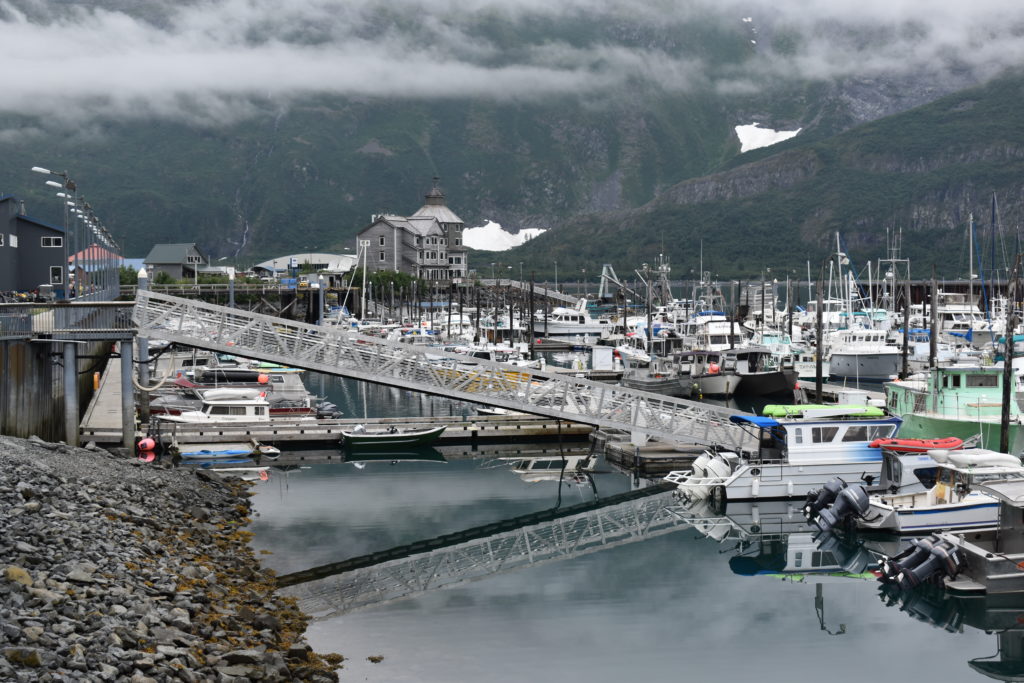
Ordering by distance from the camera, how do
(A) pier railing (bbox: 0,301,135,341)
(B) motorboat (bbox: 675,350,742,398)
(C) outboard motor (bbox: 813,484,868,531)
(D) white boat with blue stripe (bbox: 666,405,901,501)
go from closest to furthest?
(C) outboard motor (bbox: 813,484,868,531) → (A) pier railing (bbox: 0,301,135,341) → (D) white boat with blue stripe (bbox: 666,405,901,501) → (B) motorboat (bbox: 675,350,742,398)

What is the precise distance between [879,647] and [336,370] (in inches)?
814

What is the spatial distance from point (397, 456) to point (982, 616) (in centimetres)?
2589

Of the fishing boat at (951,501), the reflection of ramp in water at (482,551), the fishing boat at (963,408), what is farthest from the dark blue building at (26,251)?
the fishing boat at (951,501)

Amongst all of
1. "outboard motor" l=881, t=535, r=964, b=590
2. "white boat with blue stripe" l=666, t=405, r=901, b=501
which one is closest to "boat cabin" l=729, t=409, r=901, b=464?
"white boat with blue stripe" l=666, t=405, r=901, b=501

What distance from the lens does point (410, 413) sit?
213 feet

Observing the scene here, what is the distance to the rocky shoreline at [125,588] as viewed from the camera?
17.9 meters

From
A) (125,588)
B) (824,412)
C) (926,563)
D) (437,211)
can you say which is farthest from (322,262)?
(125,588)

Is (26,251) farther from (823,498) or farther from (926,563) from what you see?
(926,563)

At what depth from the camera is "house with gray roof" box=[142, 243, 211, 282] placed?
14375 centimetres

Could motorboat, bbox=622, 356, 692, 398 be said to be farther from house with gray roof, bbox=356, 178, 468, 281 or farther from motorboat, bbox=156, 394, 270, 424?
house with gray roof, bbox=356, 178, 468, 281

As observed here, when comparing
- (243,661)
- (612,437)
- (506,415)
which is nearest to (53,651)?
(243,661)

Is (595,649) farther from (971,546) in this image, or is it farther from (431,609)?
(971,546)

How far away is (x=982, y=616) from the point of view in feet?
88.0

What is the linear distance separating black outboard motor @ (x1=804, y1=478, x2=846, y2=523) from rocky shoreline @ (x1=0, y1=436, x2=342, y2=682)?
15.8 meters
